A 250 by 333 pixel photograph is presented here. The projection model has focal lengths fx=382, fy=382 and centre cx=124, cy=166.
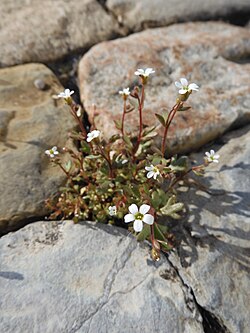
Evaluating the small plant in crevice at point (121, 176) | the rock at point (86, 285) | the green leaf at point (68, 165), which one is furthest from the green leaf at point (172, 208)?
the green leaf at point (68, 165)

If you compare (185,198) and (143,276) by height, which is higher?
(185,198)

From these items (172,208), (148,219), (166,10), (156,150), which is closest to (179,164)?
(156,150)

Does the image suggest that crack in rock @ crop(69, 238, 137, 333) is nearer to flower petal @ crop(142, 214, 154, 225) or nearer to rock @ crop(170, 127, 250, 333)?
rock @ crop(170, 127, 250, 333)

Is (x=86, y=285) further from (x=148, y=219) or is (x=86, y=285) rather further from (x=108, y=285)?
(x=148, y=219)

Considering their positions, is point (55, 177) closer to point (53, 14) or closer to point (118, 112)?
Result: point (118, 112)

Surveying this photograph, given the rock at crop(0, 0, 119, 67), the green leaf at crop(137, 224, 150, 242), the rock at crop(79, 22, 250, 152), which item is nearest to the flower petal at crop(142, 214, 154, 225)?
the green leaf at crop(137, 224, 150, 242)

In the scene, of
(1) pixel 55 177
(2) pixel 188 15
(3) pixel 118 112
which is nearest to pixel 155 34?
(2) pixel 188 15
